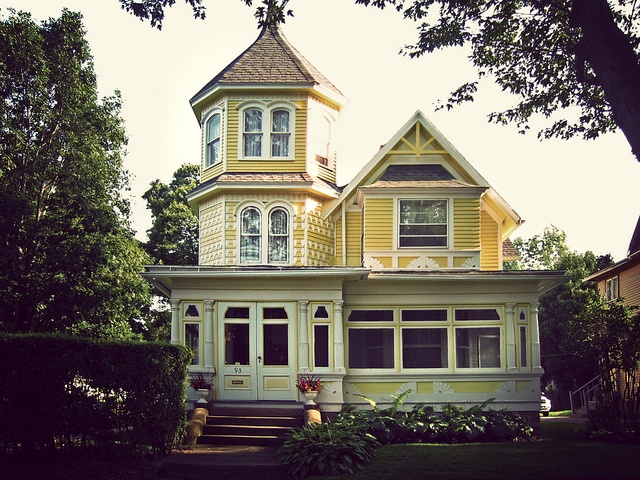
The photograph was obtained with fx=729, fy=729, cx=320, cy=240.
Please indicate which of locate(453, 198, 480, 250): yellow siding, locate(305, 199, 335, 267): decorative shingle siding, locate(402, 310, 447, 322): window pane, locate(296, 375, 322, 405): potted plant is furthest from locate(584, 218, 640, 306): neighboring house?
locate(296, 375, 322, 405): potted plant

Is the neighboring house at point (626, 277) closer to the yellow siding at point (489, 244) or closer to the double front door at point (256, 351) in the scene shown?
the yellow siding at point (489, 244)

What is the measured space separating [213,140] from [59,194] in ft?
18.5

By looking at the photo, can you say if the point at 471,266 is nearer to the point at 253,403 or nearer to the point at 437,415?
the point at 437,415

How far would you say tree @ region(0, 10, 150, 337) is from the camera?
22.8m

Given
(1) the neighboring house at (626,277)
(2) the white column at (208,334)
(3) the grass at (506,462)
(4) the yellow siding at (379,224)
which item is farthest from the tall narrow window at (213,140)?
(1) the neighboring house at (626,277)

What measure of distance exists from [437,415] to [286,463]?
5154mm

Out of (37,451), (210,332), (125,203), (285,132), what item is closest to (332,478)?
(37,451)

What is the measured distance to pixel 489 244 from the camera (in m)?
21.8

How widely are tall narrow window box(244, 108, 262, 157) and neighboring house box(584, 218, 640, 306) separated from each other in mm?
15633

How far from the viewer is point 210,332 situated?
711 inches

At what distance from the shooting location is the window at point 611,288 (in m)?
32.7

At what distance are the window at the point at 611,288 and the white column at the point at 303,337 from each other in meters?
19.6

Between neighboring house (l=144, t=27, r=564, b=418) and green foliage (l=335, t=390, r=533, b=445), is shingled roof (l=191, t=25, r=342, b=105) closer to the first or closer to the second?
neighboring house (l=144, t=27, r=564, b=418)

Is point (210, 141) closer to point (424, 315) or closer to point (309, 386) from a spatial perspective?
point (424, 315)
